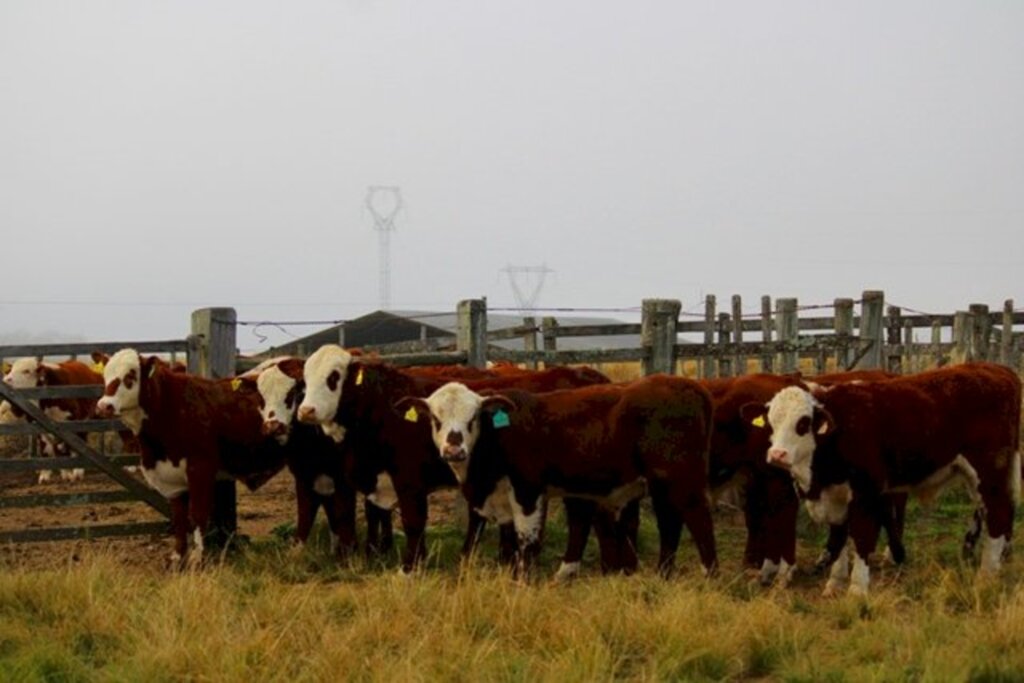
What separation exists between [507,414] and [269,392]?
235 cm

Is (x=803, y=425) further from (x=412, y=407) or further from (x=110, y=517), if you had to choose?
(x=110, y=517)

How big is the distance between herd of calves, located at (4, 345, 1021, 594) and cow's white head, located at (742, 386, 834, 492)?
0.01 meters

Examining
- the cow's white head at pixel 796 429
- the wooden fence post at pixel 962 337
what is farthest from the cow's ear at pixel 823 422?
the wooden fence post at pixel 962 337

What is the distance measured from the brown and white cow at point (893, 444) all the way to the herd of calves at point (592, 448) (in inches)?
0.6

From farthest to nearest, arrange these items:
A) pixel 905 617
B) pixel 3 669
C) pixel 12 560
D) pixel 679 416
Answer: pixel 12 560 < pixel 679 416 < pixel 905 617 < pixel 3 669

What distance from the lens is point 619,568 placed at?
968cm

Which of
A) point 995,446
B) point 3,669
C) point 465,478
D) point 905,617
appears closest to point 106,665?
point 3,669

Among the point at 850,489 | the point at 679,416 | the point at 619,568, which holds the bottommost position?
the point at 619,568

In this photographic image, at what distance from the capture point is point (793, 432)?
906cm

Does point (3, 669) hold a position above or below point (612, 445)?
below

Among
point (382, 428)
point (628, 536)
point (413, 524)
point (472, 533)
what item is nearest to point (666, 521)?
point (628, 536)

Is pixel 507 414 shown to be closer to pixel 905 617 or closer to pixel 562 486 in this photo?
pixel 562 486

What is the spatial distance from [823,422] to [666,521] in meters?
1.41

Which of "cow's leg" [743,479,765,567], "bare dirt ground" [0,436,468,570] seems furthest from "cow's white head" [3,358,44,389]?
"cow's leg" [743,479,765,567]
